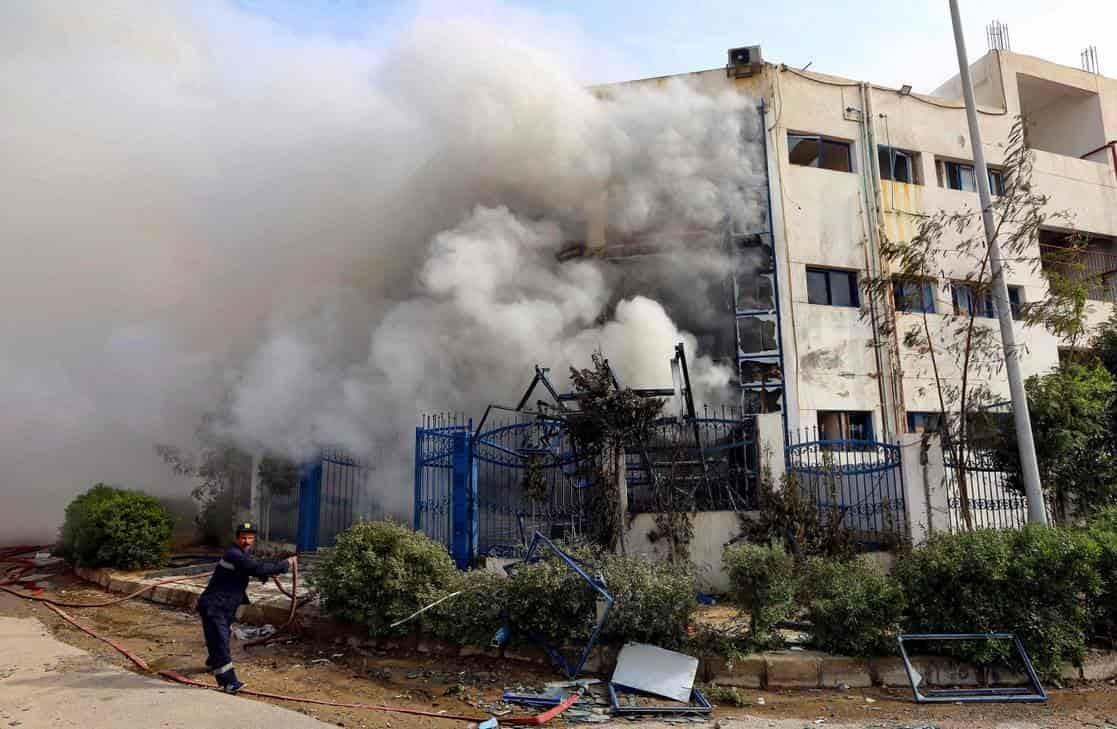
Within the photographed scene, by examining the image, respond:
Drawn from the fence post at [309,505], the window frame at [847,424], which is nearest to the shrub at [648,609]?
the fence post at [309,505]

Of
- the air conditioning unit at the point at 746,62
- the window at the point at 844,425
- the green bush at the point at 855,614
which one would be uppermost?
the air conditioning unit at the point at 746,62

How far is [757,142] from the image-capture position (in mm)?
14016

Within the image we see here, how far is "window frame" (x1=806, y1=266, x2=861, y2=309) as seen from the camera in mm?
13883

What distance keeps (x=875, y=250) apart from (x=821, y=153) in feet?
7.01

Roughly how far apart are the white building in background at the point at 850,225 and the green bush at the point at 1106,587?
218 inches

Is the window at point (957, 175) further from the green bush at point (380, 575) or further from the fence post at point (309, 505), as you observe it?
the green bush at point (380, 575)

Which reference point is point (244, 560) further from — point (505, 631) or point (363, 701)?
point (505, 631)

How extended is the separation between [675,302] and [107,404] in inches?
428

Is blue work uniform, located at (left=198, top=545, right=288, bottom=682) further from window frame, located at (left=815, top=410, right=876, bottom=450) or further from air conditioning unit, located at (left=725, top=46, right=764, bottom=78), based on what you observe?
air conditioning unit, located at (left=725, top=46, right=764, bottom=78)

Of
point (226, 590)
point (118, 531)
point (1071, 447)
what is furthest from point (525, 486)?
point (1071, 447)

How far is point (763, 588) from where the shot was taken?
21.6 ft

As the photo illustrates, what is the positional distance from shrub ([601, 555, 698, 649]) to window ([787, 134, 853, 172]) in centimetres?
1047

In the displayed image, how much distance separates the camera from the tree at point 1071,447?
988 cm

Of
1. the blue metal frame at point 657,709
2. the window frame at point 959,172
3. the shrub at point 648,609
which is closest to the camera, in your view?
the blue metal frame at point 657,709
